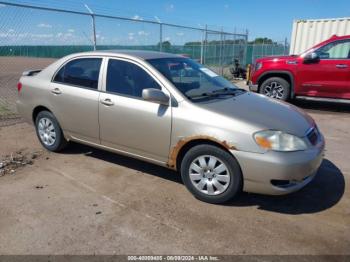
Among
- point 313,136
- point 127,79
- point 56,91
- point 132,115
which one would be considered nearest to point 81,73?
point 56,91

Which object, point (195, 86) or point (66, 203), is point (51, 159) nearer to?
point (66, 203)

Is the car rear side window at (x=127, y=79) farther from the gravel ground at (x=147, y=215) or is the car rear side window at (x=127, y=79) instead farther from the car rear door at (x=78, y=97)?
the gravel ground at (x=147, y=215)

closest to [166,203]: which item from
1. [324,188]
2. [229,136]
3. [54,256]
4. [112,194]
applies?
[112,194]

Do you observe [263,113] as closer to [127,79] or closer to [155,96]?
[155,96]

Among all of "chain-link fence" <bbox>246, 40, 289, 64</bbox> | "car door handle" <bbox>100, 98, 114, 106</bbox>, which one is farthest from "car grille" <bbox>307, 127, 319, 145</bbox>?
"chain-link fence" <bbox>246, 40, 289, 64</bbox>

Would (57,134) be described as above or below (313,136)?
below

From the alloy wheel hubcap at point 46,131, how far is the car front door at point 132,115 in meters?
1.11

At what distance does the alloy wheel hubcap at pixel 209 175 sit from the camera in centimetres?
340

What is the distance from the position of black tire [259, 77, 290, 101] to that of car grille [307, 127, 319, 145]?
206 inches

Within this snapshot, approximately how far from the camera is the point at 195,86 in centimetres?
400

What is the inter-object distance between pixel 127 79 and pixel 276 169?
6.95 ft

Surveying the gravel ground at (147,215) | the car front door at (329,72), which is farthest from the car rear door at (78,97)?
the car front door at (329,72)

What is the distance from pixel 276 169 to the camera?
3125 mm

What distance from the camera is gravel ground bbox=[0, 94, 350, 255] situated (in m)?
2.85
